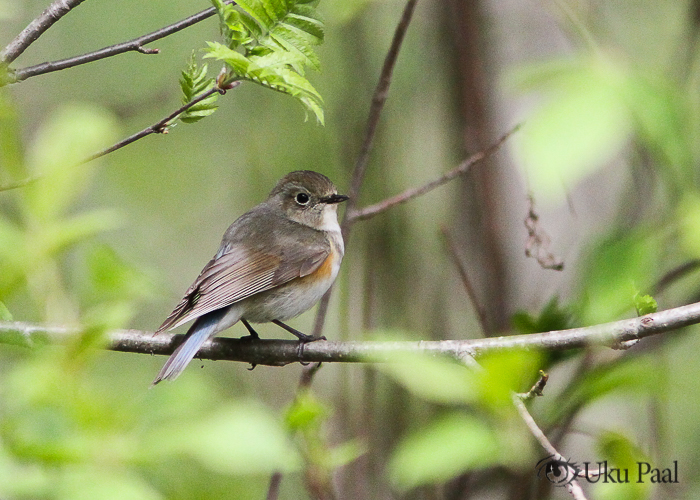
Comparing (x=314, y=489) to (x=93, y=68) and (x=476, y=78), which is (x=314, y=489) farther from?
(x=93, y=68)

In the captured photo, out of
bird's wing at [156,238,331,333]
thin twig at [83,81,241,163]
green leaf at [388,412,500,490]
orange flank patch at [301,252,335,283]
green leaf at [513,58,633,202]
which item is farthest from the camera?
orange flank patch at [301,252,335,283]

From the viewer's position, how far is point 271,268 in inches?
146

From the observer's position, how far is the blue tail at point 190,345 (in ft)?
9.52

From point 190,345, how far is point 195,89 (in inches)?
51.3

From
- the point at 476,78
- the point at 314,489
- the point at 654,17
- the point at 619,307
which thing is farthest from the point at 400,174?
the point at 619,307

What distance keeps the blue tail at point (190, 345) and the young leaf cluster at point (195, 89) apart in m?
1.16

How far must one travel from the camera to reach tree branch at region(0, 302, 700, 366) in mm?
1950

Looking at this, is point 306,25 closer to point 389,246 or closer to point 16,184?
point 16,184

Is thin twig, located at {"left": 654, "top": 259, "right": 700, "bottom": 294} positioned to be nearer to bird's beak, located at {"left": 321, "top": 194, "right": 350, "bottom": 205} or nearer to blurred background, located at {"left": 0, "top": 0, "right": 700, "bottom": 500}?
blurred background, located at {"left": 0, "top": 0, "right": 700, "bottom": 500}

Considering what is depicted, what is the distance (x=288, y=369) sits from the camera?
5.21m

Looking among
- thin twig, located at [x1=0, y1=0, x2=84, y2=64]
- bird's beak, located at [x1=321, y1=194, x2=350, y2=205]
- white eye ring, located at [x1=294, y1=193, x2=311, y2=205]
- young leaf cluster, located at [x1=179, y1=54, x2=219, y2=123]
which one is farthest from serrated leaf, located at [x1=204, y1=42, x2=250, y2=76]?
white eye ring, located at [x1=294, y1=193, x2=311, y2=205]

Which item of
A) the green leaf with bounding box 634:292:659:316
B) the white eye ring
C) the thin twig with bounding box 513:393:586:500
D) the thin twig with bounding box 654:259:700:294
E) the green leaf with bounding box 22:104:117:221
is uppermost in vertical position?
the green leaf with bounding box 22:104:117:221

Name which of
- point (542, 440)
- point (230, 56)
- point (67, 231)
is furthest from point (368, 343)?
point (67, 231)

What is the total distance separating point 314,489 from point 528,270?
9.28 ft
